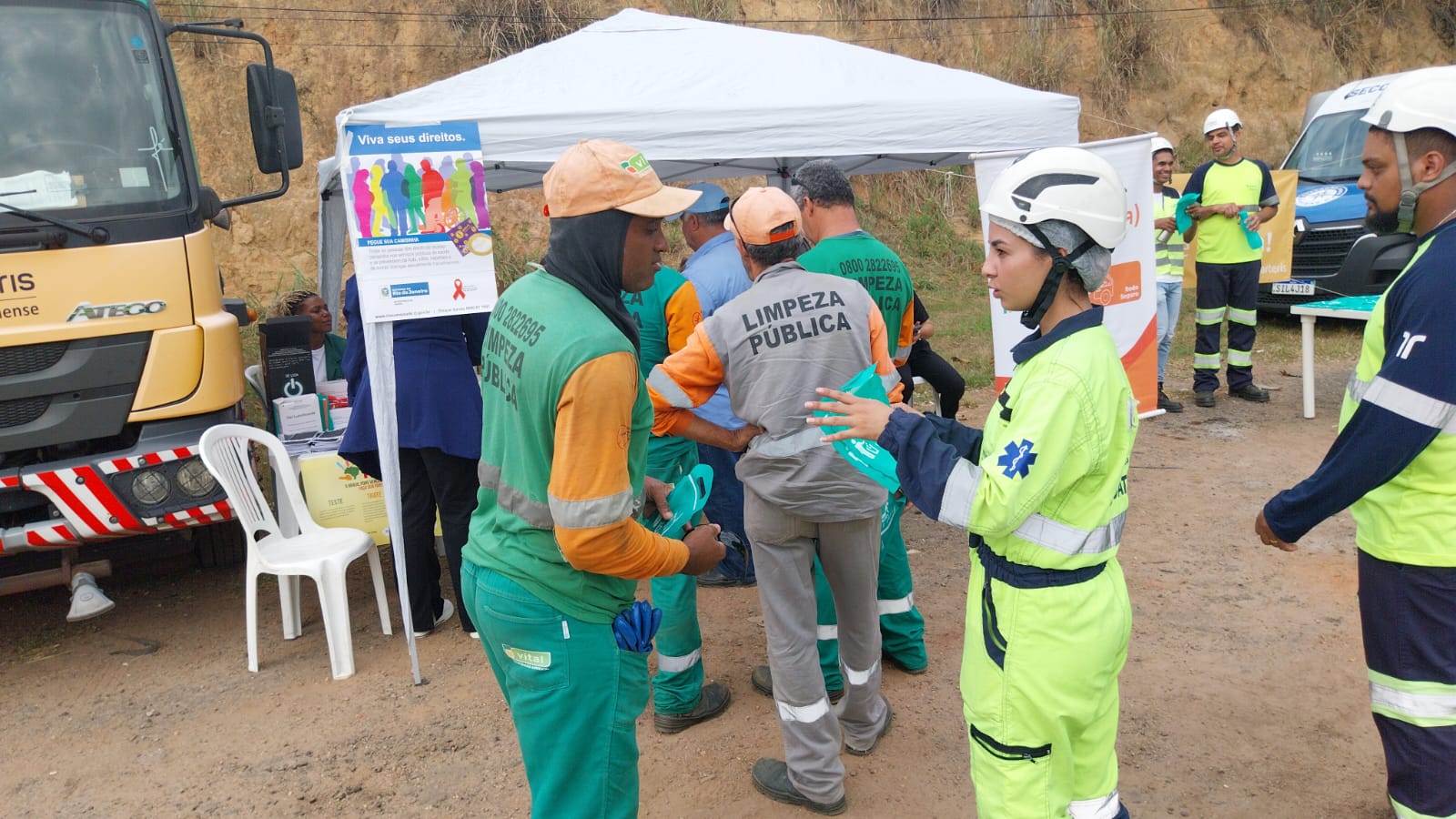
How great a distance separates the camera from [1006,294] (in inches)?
85.7

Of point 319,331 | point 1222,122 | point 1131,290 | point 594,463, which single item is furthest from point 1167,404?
point 594,463

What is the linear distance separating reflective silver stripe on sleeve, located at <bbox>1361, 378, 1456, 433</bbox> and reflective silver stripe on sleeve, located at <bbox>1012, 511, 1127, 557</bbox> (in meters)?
0.83

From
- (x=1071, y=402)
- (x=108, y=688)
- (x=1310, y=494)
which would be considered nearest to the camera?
(x=1071, y=402)

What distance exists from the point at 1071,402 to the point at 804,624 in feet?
5.11

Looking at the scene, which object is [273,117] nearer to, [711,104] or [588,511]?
[711,104]

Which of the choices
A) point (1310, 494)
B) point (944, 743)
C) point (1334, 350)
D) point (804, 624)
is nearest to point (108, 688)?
point (804, 624)

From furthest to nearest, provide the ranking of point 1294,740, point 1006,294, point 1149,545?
1. point 1149,545
2. point 1294,740
3. point 1006,294

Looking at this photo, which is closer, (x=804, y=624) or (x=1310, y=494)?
(x=1310, y=494)

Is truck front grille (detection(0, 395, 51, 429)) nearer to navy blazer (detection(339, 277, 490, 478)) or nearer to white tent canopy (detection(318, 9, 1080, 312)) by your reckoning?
navy blazer (detection(339, 277, 490, 478))

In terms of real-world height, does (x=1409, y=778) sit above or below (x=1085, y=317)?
below

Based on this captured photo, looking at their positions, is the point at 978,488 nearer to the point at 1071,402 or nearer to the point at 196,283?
the point at 1071,402

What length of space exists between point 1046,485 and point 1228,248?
23.8 feet

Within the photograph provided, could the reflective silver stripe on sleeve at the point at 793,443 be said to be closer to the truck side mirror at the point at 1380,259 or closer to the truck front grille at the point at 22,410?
the truck side mirror at the point at 1380,259

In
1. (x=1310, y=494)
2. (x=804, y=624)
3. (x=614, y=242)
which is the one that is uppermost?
(x=614, y=242)
